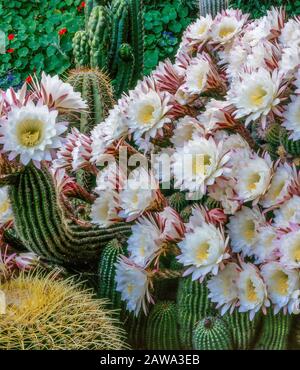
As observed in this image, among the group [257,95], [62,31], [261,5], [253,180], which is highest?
[261,5]

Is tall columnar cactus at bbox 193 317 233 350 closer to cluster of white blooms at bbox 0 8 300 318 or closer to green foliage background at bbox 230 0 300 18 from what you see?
cluster of white blooms at bbox 0 8 300 318

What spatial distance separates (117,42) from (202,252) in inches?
63.8

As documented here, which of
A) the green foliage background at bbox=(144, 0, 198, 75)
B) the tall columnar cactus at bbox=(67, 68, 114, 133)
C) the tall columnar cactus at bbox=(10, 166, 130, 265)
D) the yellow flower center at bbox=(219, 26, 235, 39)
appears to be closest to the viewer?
the tall columnar cactus at bbox=(10, 166, 130, 265)

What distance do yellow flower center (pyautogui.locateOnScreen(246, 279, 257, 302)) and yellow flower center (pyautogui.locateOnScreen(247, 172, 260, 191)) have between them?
227mm

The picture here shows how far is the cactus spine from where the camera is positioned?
1805 millimetres

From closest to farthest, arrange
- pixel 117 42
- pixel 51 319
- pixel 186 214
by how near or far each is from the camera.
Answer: pixel 51 319, pixel 186 214, pixel 117 42

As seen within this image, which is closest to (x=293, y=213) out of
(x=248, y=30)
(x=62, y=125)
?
(x=62, y=125)

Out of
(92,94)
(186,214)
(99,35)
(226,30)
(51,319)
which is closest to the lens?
(51,319)

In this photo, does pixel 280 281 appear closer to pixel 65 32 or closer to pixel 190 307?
pixel 190 307

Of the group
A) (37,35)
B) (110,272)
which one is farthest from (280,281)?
(37,35)

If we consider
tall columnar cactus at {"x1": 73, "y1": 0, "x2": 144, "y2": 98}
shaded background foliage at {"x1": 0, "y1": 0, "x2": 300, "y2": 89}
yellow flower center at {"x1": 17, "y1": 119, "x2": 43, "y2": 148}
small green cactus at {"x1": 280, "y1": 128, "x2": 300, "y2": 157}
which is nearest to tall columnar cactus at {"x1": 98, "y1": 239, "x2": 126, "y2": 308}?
yellow flower center at {"x1": 17, "y1": 119, "x2": 43, "y2": 148}

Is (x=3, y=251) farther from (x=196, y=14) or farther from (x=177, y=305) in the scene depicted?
(x=196, y=14)

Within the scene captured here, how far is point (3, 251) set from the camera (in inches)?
90.2

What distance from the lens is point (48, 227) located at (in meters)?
2.13
